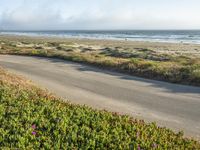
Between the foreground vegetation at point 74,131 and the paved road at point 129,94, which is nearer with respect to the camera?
the foreground vegetation at point 74,131

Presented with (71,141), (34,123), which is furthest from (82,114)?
(71,141)

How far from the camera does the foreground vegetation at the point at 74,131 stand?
7.82 m

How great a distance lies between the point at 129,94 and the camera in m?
17.1

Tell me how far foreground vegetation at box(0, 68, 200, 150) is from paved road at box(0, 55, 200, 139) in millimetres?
2474

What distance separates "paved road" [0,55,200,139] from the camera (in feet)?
42.6

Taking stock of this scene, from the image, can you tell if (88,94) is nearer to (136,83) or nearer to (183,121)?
(136,83)

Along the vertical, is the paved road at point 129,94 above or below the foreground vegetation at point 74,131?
below

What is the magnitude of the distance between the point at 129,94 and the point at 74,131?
862 cm

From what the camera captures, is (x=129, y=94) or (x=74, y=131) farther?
(x=129, y=94)

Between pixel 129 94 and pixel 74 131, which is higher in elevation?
pixel 74 131

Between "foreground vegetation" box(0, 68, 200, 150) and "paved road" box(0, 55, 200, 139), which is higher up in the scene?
"foreground vegetation" box(0, 68, 200, 150)

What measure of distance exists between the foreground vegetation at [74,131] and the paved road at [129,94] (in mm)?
2474

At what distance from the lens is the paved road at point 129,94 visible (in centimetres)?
1299

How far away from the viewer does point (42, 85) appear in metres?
19.2
